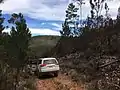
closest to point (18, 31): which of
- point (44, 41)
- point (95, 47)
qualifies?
point (95, 47)

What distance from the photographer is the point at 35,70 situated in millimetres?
32312

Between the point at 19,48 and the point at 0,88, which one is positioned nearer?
the point at 0,88

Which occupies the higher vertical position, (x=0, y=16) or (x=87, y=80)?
(x=0, y=16)

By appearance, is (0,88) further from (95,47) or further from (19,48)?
(95,47)

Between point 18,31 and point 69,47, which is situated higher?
point 18,31

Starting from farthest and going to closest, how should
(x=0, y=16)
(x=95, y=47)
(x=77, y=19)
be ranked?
(x=77, y=19), (x=0, y=16), (x=95, y=47)

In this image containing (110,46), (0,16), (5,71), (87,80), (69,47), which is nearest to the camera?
(5,71)

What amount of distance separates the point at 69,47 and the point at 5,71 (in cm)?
5249

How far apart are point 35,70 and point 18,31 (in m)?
4.01

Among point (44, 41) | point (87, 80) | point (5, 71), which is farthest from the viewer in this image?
point (44, 41)

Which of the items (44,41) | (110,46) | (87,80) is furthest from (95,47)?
(44,41)

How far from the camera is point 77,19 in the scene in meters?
88.9

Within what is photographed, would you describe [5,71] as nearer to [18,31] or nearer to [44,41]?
[18,31]

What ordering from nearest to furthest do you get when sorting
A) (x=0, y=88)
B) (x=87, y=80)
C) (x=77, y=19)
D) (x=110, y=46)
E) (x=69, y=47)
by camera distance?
(x=0, y=88) → (x=87, y=80) → (x=110, y=46) → (x=69, y=47) → (x=77, y=19)
